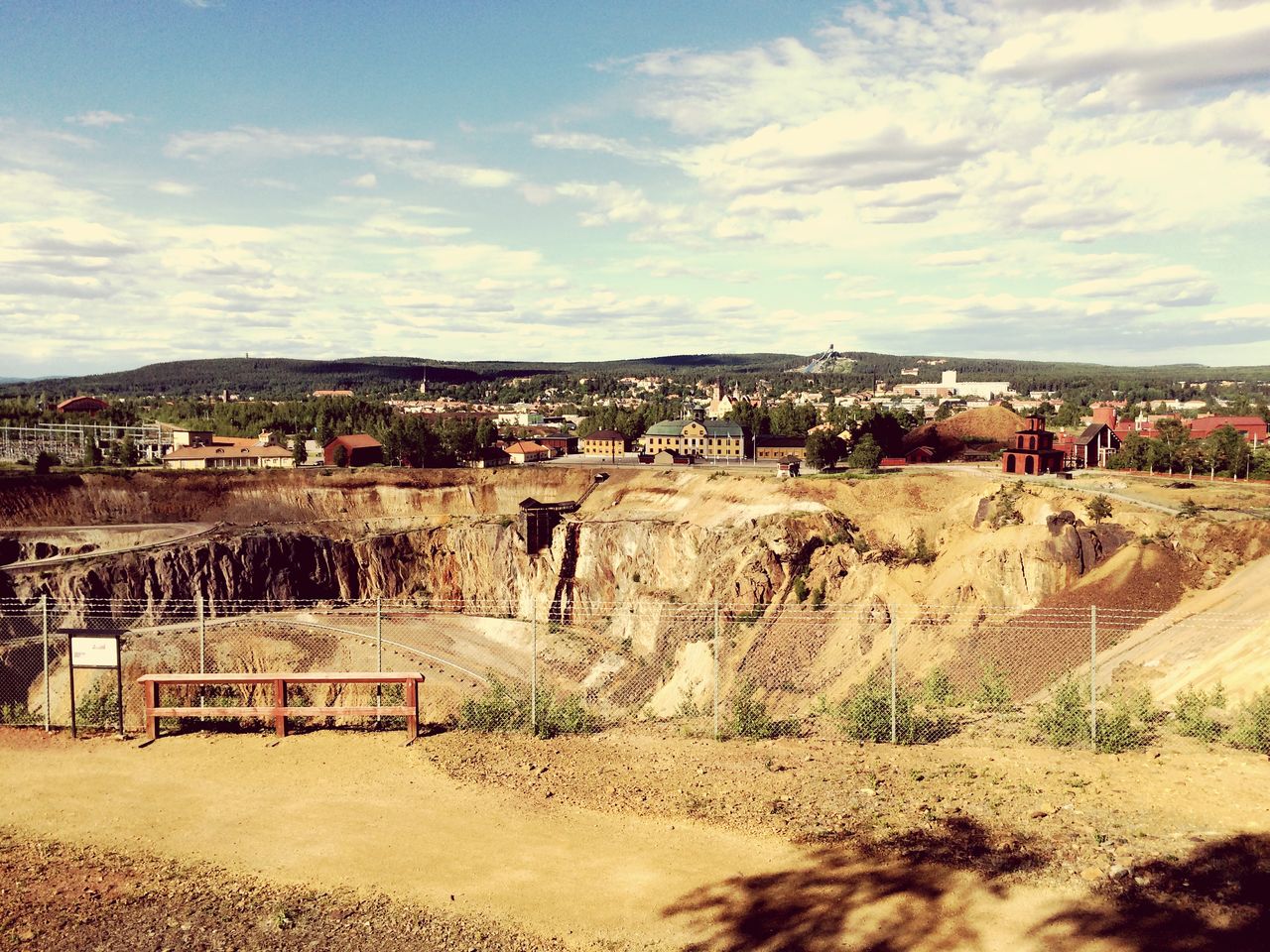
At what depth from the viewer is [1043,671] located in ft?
103

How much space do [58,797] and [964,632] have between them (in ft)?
113

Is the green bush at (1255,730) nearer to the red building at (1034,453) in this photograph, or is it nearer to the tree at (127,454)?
the red building at (1034,453)

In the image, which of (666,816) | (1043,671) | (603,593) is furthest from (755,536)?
(666,816)

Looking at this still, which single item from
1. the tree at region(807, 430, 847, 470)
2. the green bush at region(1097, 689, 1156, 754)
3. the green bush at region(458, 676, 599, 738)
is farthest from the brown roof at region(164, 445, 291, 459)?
the green bush at region(1097, 689, 1156, 754)

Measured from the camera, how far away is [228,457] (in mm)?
108125

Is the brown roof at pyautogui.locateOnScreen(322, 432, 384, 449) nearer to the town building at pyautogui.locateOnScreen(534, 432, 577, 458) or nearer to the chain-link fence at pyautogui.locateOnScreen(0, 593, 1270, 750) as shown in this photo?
the town building at pyautogui.locateOnScreen(534, 432, 577, 458)

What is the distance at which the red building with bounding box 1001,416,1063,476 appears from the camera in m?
67.1

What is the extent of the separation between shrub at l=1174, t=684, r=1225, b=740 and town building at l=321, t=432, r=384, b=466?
105 meters

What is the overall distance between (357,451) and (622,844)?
107 meters

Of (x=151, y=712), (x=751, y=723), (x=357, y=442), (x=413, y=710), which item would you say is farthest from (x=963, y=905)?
(x=357, y=442)

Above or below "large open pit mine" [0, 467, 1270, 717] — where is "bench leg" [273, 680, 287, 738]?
above

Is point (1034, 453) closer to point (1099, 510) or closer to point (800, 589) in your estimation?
point (1099, 510)

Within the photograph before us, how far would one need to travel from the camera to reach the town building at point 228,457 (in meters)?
108

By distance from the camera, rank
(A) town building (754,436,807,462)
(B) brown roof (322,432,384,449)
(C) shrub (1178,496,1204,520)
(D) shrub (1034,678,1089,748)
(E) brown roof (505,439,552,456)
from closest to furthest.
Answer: (D) shrub (1034,678,1089,748)
(C) shrub (1178,496,1204,520)
(B) brown roof (322,432,384,449)
(E) brown roof (505,439,552,456)
(A) town building (754,436,807,462)
